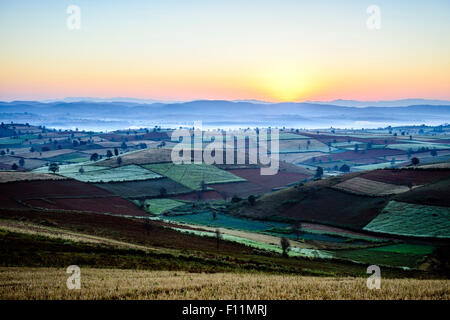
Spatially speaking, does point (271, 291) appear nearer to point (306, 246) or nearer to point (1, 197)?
point (306, 246)

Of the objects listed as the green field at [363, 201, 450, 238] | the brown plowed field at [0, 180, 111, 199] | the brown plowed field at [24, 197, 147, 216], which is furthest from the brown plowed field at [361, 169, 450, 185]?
the brown plowed field at [0, 180, 111, 199]

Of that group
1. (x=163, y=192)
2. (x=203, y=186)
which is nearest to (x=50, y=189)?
(x=163, y=192)

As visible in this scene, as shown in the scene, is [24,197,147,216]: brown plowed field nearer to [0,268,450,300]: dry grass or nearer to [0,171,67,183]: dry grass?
[0,171,67,183]: dry grass

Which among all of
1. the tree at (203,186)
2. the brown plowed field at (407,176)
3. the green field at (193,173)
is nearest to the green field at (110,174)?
the green field at (193,173)

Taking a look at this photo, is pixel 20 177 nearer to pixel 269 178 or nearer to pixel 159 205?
pixel 159 205

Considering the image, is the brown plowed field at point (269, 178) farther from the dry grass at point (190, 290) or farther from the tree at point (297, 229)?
the dry grass at point (190, 290)
